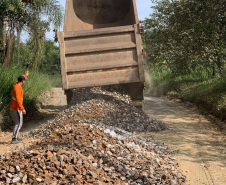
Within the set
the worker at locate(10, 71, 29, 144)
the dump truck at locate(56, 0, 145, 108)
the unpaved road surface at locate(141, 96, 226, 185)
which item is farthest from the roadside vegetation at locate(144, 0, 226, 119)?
the worker at locate(10, 71, 29, 144)

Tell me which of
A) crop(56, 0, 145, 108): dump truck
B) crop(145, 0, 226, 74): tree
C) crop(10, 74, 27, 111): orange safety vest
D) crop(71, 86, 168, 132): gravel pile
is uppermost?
crop(145, 0, 226, 74): tree

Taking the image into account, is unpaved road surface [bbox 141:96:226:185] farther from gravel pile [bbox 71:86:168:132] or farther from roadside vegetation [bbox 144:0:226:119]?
roadside vegetation [bbox 144:0:226:119]

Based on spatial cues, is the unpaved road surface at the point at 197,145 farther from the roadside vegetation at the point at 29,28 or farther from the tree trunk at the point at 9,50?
the tree trunk at the point at 9,50

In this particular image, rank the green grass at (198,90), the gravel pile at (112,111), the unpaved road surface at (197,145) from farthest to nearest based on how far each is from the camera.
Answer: the green grass at (198,90), the gravel pile at (112,111), the unpaved road surface at (197,145)

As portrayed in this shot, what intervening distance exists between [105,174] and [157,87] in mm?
14199

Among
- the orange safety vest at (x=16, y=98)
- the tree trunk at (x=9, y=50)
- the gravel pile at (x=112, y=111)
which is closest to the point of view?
the orange safety vest at (x=16, y=98)

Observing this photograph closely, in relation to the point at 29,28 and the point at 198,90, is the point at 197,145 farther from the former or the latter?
the point at 29,28

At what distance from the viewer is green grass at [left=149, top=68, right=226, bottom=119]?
29.5 feet

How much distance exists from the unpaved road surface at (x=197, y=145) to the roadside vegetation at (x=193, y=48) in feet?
3.73

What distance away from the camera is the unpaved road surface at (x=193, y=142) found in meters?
4.32

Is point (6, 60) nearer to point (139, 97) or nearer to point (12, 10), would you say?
point (12, 10)

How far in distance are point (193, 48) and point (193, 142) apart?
4.70 meters

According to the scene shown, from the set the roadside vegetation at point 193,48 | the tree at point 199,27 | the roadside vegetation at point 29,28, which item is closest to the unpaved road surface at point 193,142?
the roadside vegetation at point 193,48

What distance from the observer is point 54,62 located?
32781 millimetres
